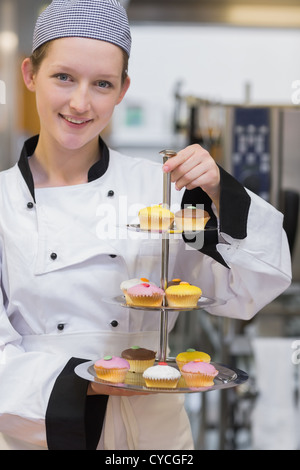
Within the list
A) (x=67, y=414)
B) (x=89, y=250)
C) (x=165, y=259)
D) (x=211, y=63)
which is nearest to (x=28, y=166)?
(x=89, y=250)

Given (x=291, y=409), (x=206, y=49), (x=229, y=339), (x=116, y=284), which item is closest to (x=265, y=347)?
(x=291, y=409)

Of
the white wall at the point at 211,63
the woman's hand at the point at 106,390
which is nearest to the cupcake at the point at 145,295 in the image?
the woman's hand at the point at 106,390

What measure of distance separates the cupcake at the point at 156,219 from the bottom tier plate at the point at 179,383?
20cm

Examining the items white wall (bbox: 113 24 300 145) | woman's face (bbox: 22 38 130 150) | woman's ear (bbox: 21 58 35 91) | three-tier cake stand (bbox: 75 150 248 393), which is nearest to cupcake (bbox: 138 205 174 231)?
three-tier cake stand (bbox: 75 150 248 393)

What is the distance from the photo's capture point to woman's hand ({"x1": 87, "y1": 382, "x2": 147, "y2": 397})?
0.94 m

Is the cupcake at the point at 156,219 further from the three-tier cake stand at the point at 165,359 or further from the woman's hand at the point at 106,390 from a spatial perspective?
the woman's hand at the point at 106,390

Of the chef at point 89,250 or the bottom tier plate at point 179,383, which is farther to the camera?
the chef at point 89,250

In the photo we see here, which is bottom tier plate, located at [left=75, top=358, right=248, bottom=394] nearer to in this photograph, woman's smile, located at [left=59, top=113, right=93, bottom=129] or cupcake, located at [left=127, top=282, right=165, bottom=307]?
cupcake, located at [left=127, top=282, right=165, bottom=307]

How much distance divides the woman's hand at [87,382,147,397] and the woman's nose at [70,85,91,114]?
0.37 m

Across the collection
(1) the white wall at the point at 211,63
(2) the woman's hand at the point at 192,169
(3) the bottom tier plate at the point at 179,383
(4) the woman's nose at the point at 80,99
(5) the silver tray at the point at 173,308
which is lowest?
(3) the bottom tier plate at the point at 179,383

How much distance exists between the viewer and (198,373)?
→ 0.93 meters

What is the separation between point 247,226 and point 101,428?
14.1 inches

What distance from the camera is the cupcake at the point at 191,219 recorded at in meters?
0.96

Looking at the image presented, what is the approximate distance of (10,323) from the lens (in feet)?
3.52
